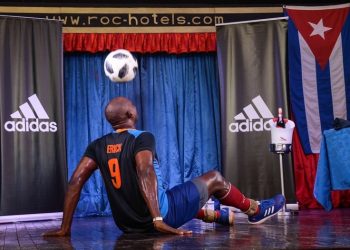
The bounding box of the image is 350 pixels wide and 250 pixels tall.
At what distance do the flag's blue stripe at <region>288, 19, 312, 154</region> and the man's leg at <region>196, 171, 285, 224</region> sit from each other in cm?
336

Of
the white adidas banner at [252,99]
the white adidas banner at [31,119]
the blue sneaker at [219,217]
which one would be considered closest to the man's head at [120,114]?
the blue sneaker at [219,217]

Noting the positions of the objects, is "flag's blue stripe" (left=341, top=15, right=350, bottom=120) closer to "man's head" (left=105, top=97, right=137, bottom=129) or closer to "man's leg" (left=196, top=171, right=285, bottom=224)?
"man's leg" (left=196, top=171, right=285, bottom=224)

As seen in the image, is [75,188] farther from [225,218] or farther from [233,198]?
[225,218]

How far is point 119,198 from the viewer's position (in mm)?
3525

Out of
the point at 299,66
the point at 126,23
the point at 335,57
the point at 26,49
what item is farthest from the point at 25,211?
the point at 335,57

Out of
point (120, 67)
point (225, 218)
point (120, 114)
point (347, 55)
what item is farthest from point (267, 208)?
point (347, 55)

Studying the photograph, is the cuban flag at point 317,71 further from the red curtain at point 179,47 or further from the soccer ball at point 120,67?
the soccer ball at point 120,67

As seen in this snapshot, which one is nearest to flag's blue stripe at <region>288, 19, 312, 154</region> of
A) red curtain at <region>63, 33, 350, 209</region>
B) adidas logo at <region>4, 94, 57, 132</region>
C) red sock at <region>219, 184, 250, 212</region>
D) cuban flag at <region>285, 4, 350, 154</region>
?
cuban flag at <region>285, 4, 350, 154</region>

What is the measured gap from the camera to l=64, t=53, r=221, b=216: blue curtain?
727 cm

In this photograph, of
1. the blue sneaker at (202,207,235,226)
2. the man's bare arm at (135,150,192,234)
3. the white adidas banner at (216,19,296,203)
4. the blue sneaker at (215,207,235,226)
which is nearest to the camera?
the man's bare arm at (135,150,192,234)

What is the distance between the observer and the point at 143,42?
729cm

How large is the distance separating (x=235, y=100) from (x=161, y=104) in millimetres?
1080

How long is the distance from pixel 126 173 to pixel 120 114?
40 centimetres

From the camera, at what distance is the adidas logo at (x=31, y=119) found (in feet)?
20.9
